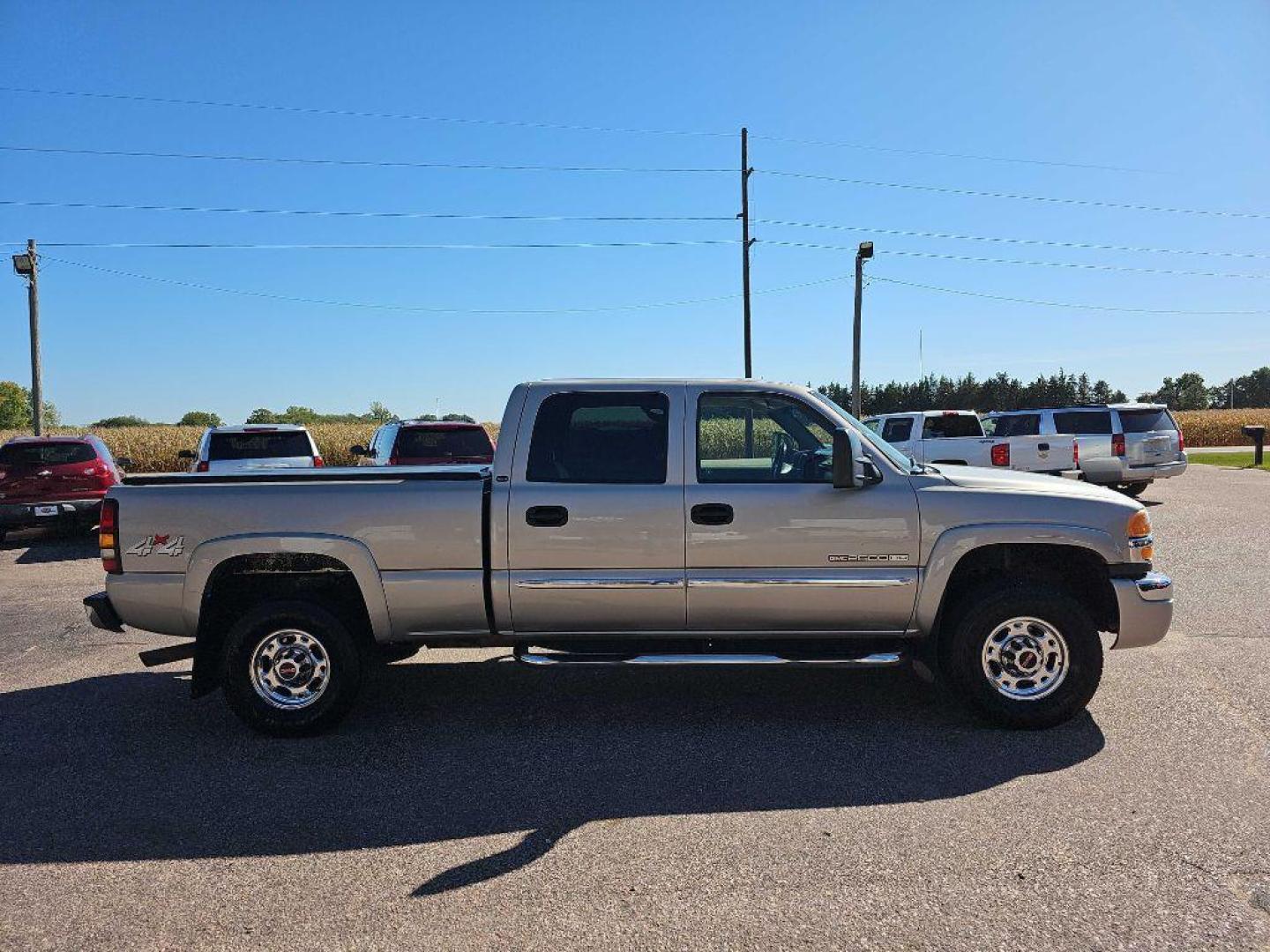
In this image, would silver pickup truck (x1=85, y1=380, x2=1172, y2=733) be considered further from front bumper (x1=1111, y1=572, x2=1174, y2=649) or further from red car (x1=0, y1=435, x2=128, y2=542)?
red car (x1=0, y1=435, x2=128, y2=542)

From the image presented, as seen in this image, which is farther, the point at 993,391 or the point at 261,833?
the point at 993,391

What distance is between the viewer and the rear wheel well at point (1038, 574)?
4980mm

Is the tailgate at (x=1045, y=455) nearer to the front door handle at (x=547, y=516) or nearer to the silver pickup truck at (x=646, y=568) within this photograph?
the silver pickup truck at (x=646, y=568)

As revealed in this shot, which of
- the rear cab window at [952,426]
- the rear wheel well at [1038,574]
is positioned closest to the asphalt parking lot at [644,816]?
the rear wheel well at [1038,574]

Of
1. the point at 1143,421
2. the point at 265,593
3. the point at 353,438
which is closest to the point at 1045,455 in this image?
the point at 1143,421

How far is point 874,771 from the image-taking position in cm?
430

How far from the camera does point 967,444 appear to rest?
1694 centimetres

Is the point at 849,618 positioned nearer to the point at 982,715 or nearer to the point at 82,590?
the point at 982,715

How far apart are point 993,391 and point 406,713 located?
96.1 metres

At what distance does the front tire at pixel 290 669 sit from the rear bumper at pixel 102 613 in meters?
0.75

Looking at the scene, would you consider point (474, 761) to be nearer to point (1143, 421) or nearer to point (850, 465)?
point (850, 465)

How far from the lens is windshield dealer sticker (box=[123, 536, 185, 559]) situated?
486 cm

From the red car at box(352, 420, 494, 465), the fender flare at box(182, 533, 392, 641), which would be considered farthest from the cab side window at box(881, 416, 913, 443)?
the fender flare at box(182, 533, 392, 641)

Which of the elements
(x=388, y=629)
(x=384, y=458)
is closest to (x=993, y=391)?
(x=384, y=458)
